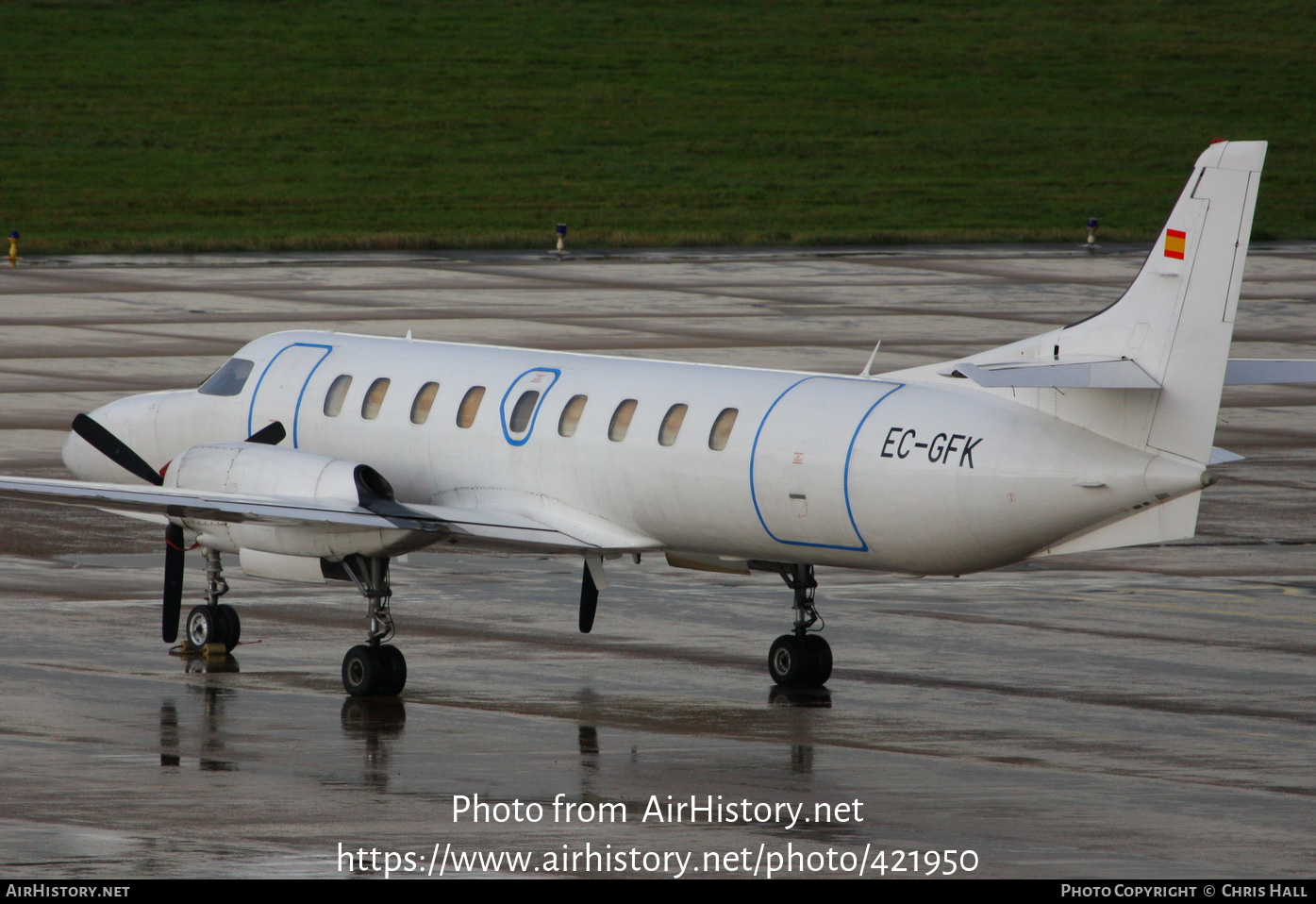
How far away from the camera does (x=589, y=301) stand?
177 ft

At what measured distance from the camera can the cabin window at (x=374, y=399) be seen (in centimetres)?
2073

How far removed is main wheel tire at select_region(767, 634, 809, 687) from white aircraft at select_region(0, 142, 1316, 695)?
0.02 metres

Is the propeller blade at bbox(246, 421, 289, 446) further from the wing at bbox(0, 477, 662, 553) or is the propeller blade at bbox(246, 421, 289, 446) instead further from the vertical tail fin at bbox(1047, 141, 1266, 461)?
the vertical tail fin at bbox(1047, 141, 1266, 461)

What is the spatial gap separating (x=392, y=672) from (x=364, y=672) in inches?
9.4

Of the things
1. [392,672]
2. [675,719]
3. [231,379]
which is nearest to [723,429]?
[675,719]

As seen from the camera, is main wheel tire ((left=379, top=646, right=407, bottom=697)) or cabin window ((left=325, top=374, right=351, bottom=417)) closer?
main wheel tire ((left=379, top=646, right=407, bottom=697))

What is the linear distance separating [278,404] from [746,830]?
8.79 meters

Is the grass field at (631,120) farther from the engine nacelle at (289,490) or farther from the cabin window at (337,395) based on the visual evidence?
the engine nacelle at (289,490)

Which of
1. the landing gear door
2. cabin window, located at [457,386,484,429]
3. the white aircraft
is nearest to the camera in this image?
the white aircraft

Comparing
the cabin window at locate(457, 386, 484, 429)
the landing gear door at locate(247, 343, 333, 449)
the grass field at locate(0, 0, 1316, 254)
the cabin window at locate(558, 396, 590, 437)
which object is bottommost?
the cabin window at locate(558, 396, 590, 437)

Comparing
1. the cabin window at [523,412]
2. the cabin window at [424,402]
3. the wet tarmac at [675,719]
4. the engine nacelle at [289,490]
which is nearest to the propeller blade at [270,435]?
the engine nacelle at [289,490]

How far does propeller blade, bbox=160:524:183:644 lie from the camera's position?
66.3 ft

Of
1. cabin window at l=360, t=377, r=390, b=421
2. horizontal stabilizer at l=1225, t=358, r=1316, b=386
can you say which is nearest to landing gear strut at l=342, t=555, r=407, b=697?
cabin window at l=360, t=377, r=390, b=421

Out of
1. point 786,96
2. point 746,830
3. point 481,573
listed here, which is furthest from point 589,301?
point 786,96
